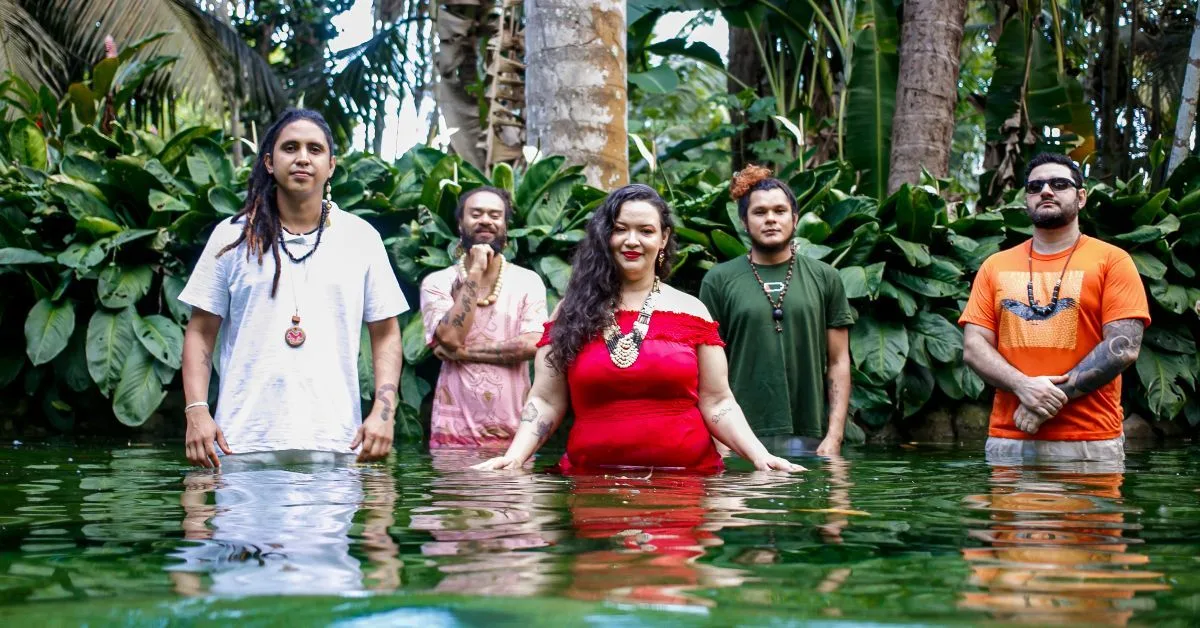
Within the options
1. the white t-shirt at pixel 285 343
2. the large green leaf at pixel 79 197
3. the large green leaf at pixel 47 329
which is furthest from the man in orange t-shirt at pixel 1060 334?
the large green leaf at pixel 79 197

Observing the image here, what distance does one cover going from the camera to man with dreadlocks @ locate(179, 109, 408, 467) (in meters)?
4.02

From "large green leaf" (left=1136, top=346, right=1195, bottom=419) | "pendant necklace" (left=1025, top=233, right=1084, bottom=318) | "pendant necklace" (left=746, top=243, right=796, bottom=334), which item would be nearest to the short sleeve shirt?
"pendant necklace" (left=746, top=243, right=796, bottom=334)

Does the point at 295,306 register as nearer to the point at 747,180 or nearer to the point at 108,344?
the point at 747,180

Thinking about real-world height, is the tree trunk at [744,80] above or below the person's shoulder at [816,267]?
above

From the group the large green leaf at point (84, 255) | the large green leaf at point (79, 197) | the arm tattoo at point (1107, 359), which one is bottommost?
the arm tattoo at point (1107, 359)

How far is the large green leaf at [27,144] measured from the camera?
865 centimetres

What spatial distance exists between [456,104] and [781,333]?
6.86m

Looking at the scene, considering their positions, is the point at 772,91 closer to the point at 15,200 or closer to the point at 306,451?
the point at 15,200

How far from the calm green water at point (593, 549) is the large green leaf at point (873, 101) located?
5951mm

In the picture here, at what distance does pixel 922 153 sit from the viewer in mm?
9391

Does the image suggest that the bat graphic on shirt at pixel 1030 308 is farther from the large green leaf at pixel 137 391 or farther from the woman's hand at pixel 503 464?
the large green leaf at pixel 137 391

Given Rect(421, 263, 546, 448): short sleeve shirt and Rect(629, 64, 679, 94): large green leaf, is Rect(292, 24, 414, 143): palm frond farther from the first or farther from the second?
Rect(421, 263, 546, 448): short sleeve shirt

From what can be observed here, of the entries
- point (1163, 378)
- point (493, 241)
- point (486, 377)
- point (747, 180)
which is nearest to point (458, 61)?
point (493, 241)

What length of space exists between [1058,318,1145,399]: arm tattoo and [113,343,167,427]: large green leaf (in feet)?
16.4
